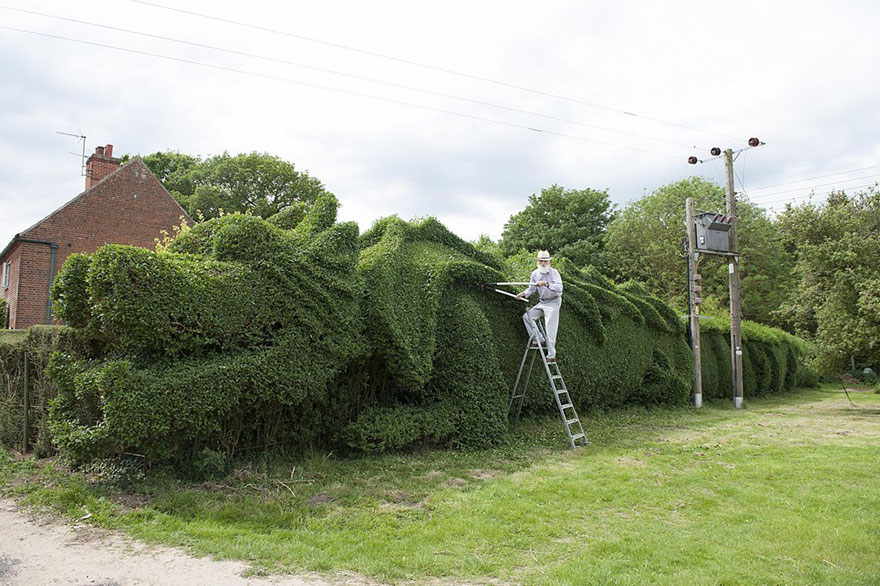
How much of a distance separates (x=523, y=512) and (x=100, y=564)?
3679 mm

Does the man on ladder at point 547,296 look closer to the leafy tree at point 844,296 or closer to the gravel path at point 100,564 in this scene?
the gravel path at point 100,564

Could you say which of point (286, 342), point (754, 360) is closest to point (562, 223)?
point (754, 360)

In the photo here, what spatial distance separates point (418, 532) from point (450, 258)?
5.08m

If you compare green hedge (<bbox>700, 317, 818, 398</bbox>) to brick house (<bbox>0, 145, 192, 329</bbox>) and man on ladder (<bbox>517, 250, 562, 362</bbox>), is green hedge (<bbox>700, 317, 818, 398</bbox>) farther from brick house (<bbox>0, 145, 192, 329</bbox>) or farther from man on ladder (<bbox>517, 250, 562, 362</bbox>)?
brick house (<bbox>0, 145, 192, 329</bbox>)

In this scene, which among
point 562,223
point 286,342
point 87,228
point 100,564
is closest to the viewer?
point 100,564

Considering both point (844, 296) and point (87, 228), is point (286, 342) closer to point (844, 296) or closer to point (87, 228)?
point (844, 296)

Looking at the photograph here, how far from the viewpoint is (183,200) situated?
99.1ft

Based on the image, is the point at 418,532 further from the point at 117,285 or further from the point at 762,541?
the point at 117,285

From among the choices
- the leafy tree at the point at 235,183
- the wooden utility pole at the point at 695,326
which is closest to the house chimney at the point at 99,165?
the leafy tree at the point at 235,183

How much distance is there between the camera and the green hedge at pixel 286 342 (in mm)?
5996

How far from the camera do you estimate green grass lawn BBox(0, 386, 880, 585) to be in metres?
4.44

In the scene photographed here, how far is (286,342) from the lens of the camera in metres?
6.92

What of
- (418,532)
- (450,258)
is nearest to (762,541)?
(418,532)

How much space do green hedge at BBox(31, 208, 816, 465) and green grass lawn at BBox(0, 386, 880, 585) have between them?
48cm
